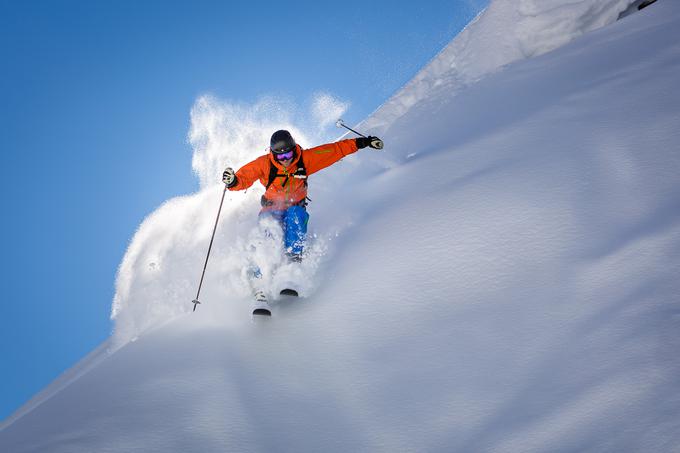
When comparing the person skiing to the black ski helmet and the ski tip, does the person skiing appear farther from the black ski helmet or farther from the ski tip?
the ski tip

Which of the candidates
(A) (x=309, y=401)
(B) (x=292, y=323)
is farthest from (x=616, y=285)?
(B) (x=292, y=323)

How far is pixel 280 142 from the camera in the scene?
4.87 metres

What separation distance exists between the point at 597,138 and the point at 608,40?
3.63 m

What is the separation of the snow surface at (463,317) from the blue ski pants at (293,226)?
0.75 ft

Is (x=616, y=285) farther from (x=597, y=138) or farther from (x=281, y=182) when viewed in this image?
(x=281, y=182)

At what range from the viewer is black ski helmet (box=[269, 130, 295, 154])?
16.0ft

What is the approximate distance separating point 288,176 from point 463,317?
2.78 metres

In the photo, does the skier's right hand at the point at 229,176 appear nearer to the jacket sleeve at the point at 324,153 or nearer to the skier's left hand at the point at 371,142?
the jacket sleeve at the point at 324,153

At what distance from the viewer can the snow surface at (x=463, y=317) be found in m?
2.26

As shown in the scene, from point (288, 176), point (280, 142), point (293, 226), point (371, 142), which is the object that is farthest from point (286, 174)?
point (371, 142)

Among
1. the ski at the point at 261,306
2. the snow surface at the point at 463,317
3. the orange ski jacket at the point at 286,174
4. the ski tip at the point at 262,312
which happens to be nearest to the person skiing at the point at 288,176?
the orange ski jacket at the point at 286,174

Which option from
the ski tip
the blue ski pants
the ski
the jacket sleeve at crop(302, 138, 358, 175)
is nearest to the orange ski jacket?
the jacket sleeve at crop(302, 138, 358, 175)

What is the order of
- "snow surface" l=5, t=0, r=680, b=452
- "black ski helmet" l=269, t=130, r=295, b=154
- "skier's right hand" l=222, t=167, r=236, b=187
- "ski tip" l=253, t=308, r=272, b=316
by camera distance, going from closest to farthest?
"snow surface" l=5, t=0, r=680, b=452 < "ski tip" l=253, t=308, r=272, b=316 < "black ski helmet" l=269, t=130, r=295, b=154 < "skier's right hand" l=222, t=167, r=236, b=187

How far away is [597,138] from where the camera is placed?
4172 millimetres
